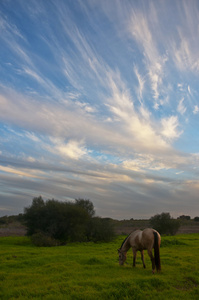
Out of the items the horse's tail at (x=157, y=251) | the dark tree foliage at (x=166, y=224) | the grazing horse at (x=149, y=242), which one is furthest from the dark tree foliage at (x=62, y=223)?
the horse's tail at (x=157, y=251)

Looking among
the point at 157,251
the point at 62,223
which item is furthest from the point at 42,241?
the point at 157,251

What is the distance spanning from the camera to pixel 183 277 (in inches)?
420

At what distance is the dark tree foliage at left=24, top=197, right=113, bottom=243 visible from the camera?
108 feet

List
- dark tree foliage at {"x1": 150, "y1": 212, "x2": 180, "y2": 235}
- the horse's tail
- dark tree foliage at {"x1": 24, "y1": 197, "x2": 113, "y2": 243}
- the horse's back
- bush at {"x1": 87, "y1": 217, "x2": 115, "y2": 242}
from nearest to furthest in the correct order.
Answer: the horse's tail, the horse's back, dark tree foliage at {"x1": 24, "y1": 197, "x2": 113, "y2": 243}, bush at {"x1": 87, "y1": 217, "x2": 115, "y2": 242}, dark tree foliage at {"x1": 150, "y1": 212, "x2": 180, "y2": 235}

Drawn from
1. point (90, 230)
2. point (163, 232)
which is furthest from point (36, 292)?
point (163, 232)

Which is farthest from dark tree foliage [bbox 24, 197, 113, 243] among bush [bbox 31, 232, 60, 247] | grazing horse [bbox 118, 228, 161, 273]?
grazing horse [bbox 118, 228, 161, 273]

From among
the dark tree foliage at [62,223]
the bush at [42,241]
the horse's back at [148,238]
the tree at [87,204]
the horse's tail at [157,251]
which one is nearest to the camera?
the horse's tail at [157,251]

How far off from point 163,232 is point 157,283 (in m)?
41.8

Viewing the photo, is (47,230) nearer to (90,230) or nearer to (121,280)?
(90,230)

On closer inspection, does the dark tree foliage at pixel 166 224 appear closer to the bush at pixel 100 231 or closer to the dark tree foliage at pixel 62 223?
the bush at pixel 100 231

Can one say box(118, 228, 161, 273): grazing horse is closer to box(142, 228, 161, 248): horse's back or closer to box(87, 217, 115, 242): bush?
box(142, 228, 161, 248): horse's back

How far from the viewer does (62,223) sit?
108 feet

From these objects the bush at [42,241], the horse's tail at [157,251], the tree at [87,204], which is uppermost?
the tree at [87,204]

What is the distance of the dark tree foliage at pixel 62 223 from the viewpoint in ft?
108
